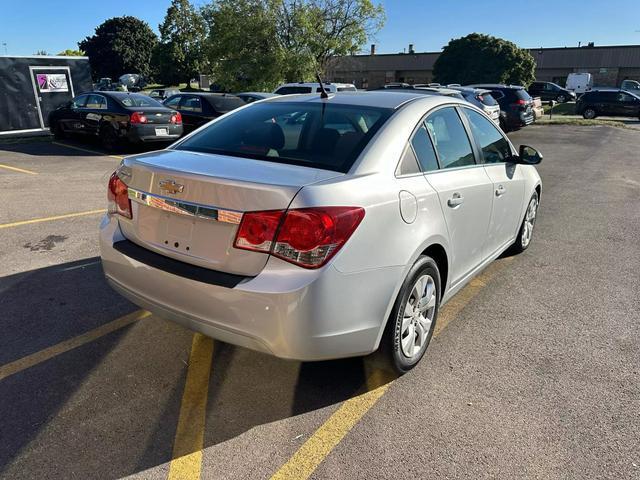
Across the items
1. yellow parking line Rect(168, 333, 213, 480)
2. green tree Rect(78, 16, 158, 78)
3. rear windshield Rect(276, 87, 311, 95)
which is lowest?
yellow parking line Rect(168, 333, 213, 480)

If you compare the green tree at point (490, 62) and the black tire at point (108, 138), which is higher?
the green tree at point (490, 62)

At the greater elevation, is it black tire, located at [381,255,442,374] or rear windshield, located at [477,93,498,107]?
rear windshield, located at [477,93,498,107]

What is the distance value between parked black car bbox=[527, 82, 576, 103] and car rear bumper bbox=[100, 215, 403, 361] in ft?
137

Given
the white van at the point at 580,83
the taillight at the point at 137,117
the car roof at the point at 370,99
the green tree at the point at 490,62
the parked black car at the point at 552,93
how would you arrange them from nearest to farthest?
the car roof at the point at 370,99 → the taillight at the point at 137,117 → the parked black car at the point at 552,93 → the green tree at the point at 490,62 → the white van at the point at 580,83

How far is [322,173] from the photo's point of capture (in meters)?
2.49

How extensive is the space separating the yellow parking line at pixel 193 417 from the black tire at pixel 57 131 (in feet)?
42.4

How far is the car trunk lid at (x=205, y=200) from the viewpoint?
2.29 metres

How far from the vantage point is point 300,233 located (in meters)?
2.22

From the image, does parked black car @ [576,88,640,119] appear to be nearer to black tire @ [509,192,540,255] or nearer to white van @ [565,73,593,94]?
white van @ [565,73,593,94]

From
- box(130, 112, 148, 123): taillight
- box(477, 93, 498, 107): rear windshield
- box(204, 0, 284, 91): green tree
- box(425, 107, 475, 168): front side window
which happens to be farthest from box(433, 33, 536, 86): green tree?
box(425, 107, 475, 168): front side window

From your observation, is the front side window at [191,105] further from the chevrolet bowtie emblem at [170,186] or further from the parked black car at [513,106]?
the chevrolet bowtie emblem at [170,186]

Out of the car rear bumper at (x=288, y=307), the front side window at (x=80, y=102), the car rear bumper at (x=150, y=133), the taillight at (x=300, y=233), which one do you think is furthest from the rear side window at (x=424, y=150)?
the front side window at (x=80, y=102)

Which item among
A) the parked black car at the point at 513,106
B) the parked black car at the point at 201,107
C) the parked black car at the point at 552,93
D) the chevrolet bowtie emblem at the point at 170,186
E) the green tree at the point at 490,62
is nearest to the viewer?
the chevrolet bowtie emblem at the point at 170,186

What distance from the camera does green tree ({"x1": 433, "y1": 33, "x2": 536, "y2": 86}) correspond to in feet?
146
